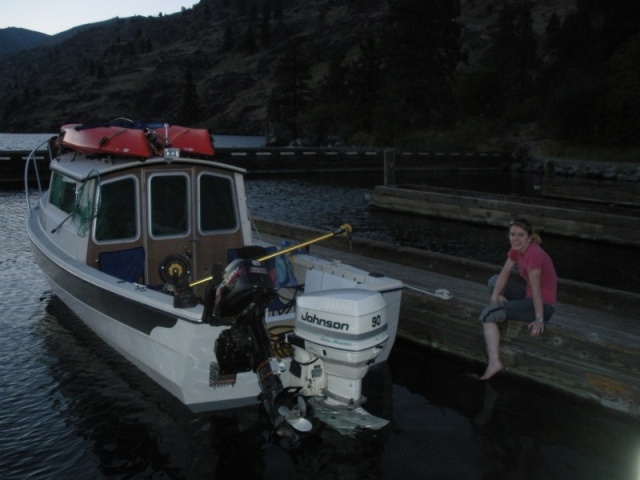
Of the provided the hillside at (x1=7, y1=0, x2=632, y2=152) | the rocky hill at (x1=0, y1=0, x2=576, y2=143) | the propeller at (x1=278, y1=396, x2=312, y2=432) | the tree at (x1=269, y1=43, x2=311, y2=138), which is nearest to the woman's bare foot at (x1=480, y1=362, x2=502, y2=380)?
the propeller at (x1=278, y1=396, x2=312, y2=432)

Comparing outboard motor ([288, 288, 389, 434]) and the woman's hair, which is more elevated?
the woman's hair

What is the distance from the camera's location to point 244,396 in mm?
6457

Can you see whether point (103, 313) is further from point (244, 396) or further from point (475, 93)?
point (475, 93)

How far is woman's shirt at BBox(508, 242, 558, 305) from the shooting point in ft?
22.7

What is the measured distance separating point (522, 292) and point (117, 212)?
230 inches

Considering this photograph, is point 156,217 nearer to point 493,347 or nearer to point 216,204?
point 216,204

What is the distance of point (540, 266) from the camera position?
6.92 meters

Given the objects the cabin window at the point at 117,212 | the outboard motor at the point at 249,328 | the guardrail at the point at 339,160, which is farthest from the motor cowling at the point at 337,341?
the guardrail at the point at 339,160

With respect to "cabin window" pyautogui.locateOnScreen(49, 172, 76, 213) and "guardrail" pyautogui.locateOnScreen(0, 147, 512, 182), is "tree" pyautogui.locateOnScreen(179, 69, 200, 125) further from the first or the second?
"cabin window" pyautogui.locateOnScreen(49, 172, 76, 213)

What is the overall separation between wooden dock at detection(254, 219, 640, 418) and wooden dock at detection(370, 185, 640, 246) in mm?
8841

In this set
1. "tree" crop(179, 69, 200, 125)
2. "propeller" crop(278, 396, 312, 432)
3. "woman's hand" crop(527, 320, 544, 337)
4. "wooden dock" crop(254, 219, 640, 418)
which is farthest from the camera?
Answer: "tree" crop(179, 69, 200, 125)

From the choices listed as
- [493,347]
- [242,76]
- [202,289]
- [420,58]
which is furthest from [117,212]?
[242,76]

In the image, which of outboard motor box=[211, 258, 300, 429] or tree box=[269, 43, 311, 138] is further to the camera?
tree box=[269, 43, 311, 138]

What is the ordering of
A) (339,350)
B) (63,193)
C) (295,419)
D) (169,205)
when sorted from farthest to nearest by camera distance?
(63,193) → (169,205) → (339,350) → (295,419)
